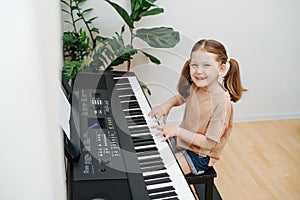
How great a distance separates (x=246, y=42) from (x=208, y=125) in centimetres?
122

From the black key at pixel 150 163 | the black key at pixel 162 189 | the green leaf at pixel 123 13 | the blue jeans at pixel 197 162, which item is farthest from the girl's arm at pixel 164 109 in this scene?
the green leaf at pixel 123 13

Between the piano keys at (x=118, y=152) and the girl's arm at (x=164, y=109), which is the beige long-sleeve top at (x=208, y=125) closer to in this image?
the girl's arm at (x=164, y=109)

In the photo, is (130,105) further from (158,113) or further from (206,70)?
(206,70)

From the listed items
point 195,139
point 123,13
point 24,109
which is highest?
point 24,109

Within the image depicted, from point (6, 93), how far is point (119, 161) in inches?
34.0

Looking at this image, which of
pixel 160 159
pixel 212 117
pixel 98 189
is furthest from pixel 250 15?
pixel 98 189

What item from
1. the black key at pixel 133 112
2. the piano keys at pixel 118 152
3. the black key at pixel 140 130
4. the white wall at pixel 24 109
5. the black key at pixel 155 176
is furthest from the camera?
the black key at pixel 133 112

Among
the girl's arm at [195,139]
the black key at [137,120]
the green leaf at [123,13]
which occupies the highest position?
the green leaf at [123,13]

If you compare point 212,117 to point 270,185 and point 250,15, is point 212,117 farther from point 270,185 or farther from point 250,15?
point 250,15

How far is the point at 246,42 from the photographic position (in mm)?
2875

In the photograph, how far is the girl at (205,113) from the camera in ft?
5.97

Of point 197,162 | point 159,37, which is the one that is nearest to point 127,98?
point 197,162

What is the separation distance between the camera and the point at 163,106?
2029 millimetres

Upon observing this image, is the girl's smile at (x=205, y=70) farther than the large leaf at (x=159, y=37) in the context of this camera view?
No
